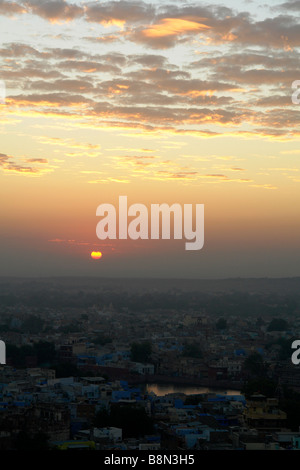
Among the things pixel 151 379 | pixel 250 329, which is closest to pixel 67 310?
pixel 250 329

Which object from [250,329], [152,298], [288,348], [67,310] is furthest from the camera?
[152,298]

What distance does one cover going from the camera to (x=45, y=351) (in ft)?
70.0

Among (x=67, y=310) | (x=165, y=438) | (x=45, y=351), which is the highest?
(x=67, y=310)

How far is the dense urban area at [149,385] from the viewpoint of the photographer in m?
9.23

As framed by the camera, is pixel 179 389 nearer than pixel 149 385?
Yes

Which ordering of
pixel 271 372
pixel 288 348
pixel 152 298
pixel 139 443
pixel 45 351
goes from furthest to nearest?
1. pixel 152 298
2. pixel 288 348
3. pixel 45 351
4. pixel 271 372
5. pixel 139 443

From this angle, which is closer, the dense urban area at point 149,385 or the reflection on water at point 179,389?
the dense urban area at point 149,385

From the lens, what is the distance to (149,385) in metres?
19.0

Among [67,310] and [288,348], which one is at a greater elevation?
[67,310]

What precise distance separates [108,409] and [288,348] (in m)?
13.5

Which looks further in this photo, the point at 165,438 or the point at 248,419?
the point at 248,419

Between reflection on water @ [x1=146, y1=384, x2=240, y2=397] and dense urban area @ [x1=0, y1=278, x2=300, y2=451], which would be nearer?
dense urban area @ [x1=0, y1=278, x2=300, y2=451]

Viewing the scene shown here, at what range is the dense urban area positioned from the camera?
30.3ft
